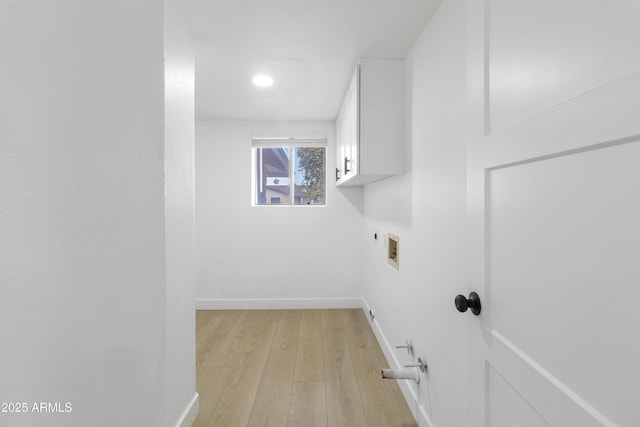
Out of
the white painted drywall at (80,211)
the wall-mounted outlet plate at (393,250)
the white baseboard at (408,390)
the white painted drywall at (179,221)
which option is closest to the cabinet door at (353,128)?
the wall-mounted outlet plate at (393,250)

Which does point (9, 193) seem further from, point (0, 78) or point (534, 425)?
point (534, 425)

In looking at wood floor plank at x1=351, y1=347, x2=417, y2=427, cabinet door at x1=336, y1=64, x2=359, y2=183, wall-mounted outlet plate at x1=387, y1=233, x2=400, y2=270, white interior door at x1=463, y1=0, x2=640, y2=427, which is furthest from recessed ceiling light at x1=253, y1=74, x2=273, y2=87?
wood floor plank at x1=351, y1=347, x2=417, y2=427

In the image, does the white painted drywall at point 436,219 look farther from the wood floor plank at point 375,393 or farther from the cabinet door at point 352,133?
the cabinet door at point 352,133

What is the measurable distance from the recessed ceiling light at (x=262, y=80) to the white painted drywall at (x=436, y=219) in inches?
42.4

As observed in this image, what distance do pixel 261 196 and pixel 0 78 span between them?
321cm

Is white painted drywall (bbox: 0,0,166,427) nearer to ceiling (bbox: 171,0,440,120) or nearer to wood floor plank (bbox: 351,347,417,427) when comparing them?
ceiling (bbox: 171,0,440,120)

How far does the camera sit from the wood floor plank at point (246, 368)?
177 centimetres

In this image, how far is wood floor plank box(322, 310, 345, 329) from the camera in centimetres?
309

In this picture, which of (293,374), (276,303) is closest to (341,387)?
(293,374)

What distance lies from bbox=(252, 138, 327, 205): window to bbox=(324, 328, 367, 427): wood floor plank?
172cm

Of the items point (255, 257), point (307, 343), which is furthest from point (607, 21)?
point (255, 257)

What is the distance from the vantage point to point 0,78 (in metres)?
0.53

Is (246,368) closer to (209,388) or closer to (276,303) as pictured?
(209,388)

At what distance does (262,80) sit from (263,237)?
72.5 inches
